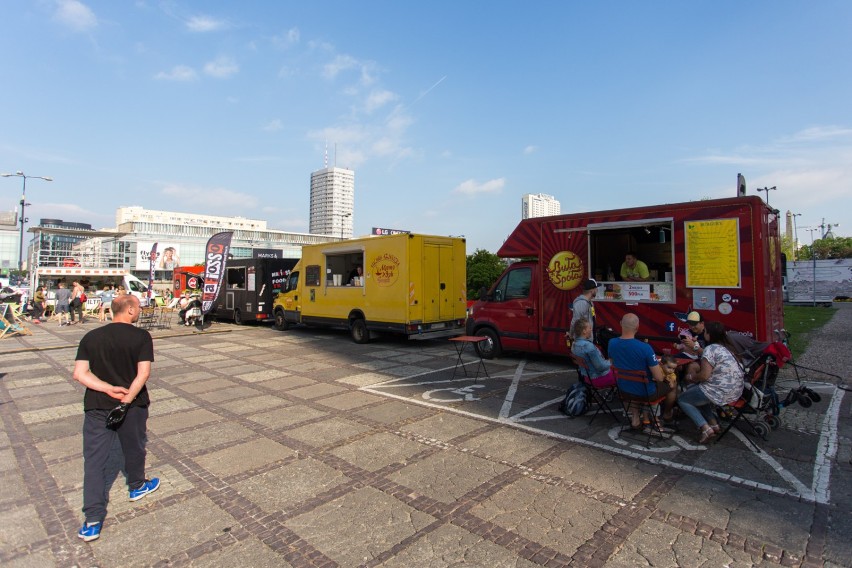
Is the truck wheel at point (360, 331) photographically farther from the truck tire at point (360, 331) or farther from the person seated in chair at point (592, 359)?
the person seated in chair at point (592, 359)

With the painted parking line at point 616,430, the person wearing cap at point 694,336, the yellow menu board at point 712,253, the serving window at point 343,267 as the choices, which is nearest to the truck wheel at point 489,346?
the painted parking line at point 616,430

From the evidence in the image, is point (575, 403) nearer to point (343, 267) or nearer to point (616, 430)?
point (616, 430)

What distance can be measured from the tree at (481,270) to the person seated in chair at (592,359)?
58.9ft

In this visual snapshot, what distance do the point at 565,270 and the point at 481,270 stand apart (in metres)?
16.3

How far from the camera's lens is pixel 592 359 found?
5.46m

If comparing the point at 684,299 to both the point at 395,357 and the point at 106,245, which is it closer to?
the point at 395,357

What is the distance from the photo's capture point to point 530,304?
9.20 meters

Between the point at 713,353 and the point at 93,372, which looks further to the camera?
the point at 713,353

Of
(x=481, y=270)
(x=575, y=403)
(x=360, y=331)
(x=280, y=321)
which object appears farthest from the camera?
(x=481, y=270)

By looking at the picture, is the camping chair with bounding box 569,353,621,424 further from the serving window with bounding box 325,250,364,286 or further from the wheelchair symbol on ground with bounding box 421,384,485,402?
the serving window with bounding box 325,250,364,286

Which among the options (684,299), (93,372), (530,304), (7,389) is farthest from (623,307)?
(7,389)

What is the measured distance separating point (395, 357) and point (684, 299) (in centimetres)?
610

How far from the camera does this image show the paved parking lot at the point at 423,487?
305cm

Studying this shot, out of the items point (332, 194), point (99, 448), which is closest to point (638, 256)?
point (99, 448)
